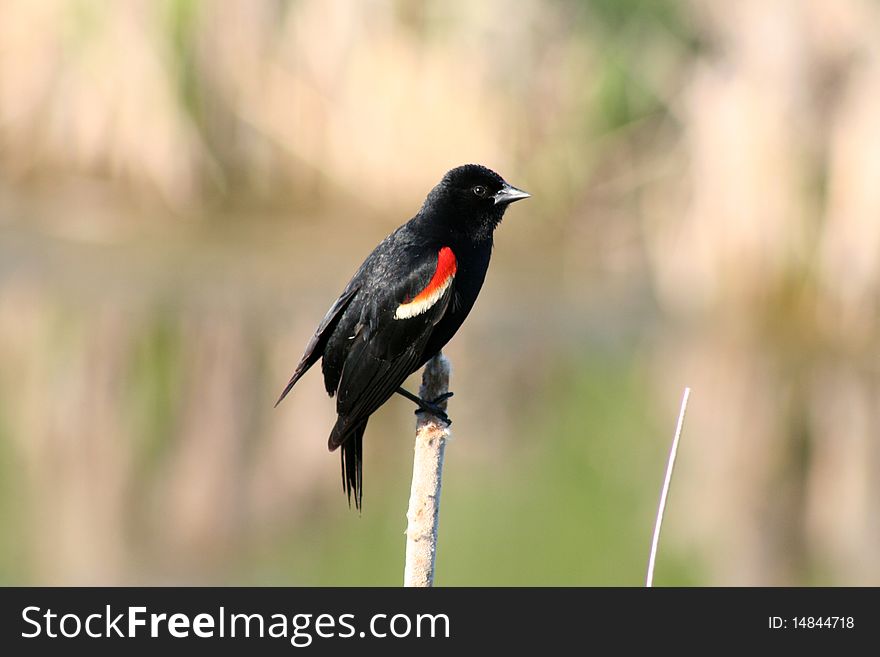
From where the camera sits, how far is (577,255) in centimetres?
1041

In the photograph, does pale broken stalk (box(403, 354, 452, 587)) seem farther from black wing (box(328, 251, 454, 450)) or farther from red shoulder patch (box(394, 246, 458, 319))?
red shoulder patch (box(394, 246, 458, 319))

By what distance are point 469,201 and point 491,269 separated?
19.7ft

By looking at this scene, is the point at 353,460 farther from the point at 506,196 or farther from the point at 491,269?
the point at 491,269

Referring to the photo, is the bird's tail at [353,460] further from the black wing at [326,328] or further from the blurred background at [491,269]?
the blurred background at [491,269]

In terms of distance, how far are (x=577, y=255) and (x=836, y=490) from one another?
3.56 metres

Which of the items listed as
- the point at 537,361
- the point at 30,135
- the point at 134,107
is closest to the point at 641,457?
the point at 537,361

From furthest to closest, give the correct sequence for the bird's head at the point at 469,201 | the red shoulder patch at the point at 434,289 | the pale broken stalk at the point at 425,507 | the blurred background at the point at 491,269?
the blurred background at the point at 491,269
the bird's head at the point at 469,201
the red shoulder patch at the point at 434,289
the pale broken stalk at the point at 425,507

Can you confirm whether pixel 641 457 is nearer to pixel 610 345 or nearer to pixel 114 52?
pixel 610 345

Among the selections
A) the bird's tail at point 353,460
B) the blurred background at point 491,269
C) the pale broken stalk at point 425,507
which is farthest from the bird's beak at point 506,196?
the blurred background at point 491,269

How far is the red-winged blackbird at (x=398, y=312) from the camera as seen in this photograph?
11.6ft

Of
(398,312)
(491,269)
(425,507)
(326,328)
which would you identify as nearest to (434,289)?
(398,312)

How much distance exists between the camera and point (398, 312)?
3.63m

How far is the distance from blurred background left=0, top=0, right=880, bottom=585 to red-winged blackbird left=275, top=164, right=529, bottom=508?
2.61m

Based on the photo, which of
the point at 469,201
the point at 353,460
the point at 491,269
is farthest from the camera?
the point at 491,269
